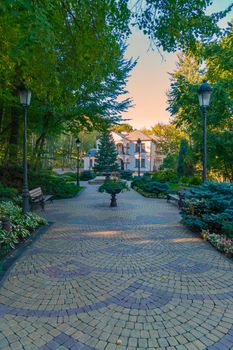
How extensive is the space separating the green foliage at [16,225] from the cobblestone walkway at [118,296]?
41 cm

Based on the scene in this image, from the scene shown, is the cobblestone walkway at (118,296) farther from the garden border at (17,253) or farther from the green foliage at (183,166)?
the green foliage at (183,166)

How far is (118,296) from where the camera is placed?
9.42ft

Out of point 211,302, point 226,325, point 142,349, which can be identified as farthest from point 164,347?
point 211,302

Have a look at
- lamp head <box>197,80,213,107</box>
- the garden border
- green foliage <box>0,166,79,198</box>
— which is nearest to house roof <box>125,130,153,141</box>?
green foliage <box>0,166,79,198</box>

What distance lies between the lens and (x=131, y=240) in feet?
17.0

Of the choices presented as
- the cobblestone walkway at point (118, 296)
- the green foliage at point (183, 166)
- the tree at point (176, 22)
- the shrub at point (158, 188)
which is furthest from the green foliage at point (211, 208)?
the green foliage at point (183, 166)

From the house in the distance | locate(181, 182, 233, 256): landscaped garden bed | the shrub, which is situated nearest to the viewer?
locate(181, 182, 233, 256): landscaped garden bed

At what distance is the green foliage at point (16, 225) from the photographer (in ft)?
14.2

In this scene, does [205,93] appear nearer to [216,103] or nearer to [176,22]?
[176,22]

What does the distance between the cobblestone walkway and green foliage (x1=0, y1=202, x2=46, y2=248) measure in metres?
0.41

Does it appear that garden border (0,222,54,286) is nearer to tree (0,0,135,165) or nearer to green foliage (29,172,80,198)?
tree (0,0,135,165)

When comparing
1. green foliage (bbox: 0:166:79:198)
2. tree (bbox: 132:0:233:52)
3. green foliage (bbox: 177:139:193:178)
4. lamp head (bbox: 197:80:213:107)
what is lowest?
green foliage (bbox: 0:166:79:198)

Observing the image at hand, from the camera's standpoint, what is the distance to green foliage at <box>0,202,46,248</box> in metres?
4.32

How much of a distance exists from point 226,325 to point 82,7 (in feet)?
18.3
